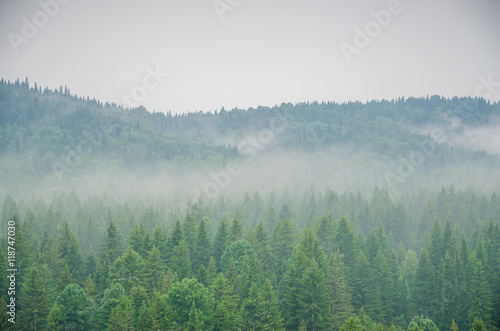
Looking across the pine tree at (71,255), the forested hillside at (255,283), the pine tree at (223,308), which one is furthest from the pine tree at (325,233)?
the pine tree at (71,255)

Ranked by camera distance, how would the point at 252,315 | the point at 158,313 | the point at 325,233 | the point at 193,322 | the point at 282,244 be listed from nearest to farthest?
the point at 158,313
the point at 193,322
the point at 252,315
the point at 282,244
the point at 325,233

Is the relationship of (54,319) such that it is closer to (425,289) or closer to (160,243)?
(160,243)

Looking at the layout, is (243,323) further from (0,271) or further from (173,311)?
(0,271)

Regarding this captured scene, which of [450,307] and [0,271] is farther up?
[0,271]

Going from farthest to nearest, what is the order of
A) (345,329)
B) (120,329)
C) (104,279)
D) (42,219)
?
1. (42,219)
2. (104,279)
3. (120,329)
4. (345,329)

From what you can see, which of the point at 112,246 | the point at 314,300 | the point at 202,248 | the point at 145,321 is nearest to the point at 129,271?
the point at 145,321

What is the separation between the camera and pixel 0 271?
61781mm

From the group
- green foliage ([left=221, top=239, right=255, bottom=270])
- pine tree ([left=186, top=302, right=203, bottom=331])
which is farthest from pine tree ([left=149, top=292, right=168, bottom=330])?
green foliage ([left=221, top=239, right=255, bottom=270])

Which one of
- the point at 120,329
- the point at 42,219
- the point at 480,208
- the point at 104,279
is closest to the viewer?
the point at 120,329

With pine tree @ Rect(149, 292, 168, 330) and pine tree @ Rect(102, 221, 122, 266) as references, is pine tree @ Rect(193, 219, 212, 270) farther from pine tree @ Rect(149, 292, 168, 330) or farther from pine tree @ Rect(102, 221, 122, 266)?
pine tree @ Rect(149, 292, 168, 330)

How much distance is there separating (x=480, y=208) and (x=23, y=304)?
11037 cm

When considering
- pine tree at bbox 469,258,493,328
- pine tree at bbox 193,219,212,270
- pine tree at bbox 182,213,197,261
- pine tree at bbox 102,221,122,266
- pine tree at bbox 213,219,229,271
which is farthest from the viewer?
pine tree at bbox 213,219,229,271

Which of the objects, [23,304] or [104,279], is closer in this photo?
[23,304]

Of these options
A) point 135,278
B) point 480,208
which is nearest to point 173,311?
point 135,278
